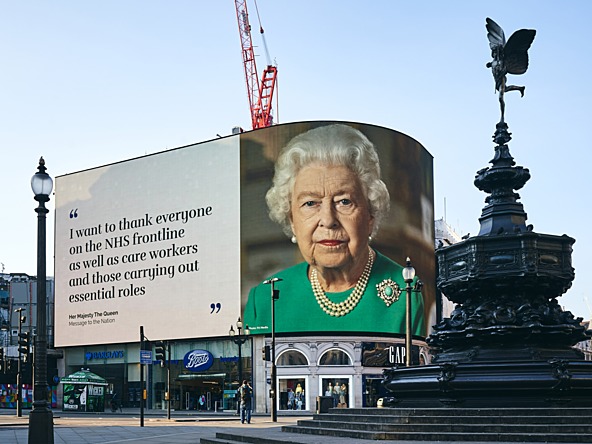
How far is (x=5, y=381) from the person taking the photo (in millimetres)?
87125

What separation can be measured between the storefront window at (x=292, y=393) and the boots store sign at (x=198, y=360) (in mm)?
8433

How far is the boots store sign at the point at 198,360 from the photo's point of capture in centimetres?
8169

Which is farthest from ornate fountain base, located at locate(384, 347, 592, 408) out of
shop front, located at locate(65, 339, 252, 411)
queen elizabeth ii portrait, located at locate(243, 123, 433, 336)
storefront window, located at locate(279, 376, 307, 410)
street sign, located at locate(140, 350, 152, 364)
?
shop front, located at locate(65, 339, 252, 411)

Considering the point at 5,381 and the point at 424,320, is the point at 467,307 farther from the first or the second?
the point at 5,381

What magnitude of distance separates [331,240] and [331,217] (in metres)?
1.91

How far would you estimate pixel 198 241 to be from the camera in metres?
81.1

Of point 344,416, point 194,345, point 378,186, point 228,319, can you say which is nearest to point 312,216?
point 378,186

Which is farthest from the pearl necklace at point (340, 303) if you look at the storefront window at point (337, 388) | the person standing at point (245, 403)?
the person standing at point (245, 403)

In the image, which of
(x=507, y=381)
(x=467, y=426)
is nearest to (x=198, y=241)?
(x=507, y=381)

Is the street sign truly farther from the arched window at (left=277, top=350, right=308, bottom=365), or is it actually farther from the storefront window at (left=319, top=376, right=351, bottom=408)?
the arched window at (left=277, top=350, right=308, bottom=365)

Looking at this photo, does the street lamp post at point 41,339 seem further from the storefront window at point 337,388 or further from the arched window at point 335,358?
the arched window at point 335,358

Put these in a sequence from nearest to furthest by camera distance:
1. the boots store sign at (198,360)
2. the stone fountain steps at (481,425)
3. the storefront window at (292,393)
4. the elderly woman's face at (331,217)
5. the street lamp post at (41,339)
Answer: the stone fountain steps at (481,425)
the street lamp post at (41,339)
the elderly woman's face at (331,217)
the storefront window at (292,393)
the boots store sign at (198,360)

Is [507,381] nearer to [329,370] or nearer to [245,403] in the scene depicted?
[245,403]

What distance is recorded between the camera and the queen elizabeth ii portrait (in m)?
74.6
